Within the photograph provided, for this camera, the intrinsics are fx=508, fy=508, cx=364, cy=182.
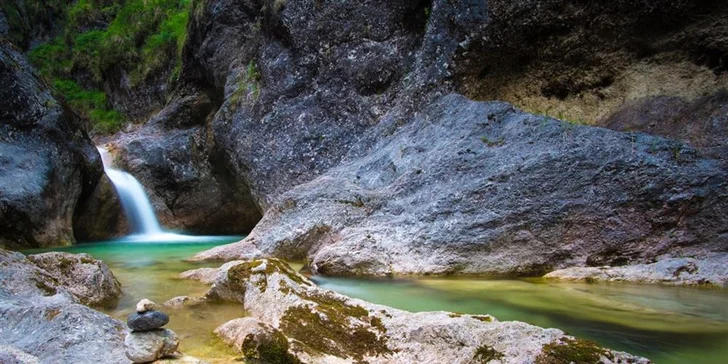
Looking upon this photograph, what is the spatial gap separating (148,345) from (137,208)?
13.0 m

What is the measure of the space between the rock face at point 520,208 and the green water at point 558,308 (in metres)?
0.60

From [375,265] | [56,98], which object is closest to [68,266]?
[375,265]

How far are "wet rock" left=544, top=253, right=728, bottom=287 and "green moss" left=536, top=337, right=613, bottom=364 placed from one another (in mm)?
3100

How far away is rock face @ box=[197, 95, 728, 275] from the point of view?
608 cm

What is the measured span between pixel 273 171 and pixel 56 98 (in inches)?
251

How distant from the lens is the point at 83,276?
5391mm

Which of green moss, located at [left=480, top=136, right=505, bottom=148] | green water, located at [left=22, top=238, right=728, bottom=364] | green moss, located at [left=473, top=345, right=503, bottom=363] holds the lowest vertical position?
green water, located at [left=22, top=238, right=728, bottom=364]

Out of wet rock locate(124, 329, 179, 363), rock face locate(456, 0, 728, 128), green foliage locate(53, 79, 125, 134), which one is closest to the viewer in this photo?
wet rock locate(124, 329, 179, 363)

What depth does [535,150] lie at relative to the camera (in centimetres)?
702

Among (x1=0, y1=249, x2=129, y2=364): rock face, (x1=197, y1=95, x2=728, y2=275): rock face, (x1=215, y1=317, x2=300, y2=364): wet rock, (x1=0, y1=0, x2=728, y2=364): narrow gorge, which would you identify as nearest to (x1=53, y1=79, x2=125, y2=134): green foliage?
(x1=0, y1=0, x2=728, y2=364): narrow gorge

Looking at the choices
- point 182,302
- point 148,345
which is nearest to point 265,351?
point 148,345

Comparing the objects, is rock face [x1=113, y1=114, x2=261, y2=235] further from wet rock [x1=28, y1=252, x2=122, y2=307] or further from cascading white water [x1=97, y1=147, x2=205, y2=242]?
wet rock [x1=28, y1=252, x2=122, y2=307]

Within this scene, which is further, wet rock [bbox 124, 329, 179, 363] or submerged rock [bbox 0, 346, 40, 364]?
wet rock [bbox 124, 329, 179, 363]

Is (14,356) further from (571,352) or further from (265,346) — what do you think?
(571,352)
